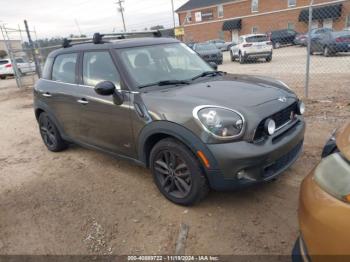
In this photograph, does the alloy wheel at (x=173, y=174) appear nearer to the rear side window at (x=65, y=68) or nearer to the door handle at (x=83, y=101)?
the door handle at (x=83, y=101)

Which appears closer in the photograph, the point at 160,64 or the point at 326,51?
the point at 160,64

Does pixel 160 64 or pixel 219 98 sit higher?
pixel 160 64

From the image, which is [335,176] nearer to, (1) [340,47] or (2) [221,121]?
(2) [221,121]

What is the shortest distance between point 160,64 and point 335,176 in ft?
8.64

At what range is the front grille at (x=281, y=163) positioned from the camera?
115 inches

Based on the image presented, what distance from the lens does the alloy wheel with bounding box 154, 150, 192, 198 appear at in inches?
123

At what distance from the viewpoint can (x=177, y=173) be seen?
10.5 ft

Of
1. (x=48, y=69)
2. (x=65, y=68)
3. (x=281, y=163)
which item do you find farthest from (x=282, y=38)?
(x=281, y=163)

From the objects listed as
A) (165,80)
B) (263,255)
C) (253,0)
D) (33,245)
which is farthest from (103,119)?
(253,0)

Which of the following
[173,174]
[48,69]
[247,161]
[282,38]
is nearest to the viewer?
[247,161]

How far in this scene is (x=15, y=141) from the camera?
21.1 feet

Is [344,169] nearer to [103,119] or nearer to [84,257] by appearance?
[84,257]

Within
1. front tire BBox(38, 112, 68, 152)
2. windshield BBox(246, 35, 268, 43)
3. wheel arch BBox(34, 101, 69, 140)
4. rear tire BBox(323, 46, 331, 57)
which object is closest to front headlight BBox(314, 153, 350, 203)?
wheel arch BBox(34, 101, 69, 140)

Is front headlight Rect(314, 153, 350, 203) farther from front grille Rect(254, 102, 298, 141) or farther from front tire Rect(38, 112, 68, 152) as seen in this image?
front tire Rect(38, 112, 68, 152)
